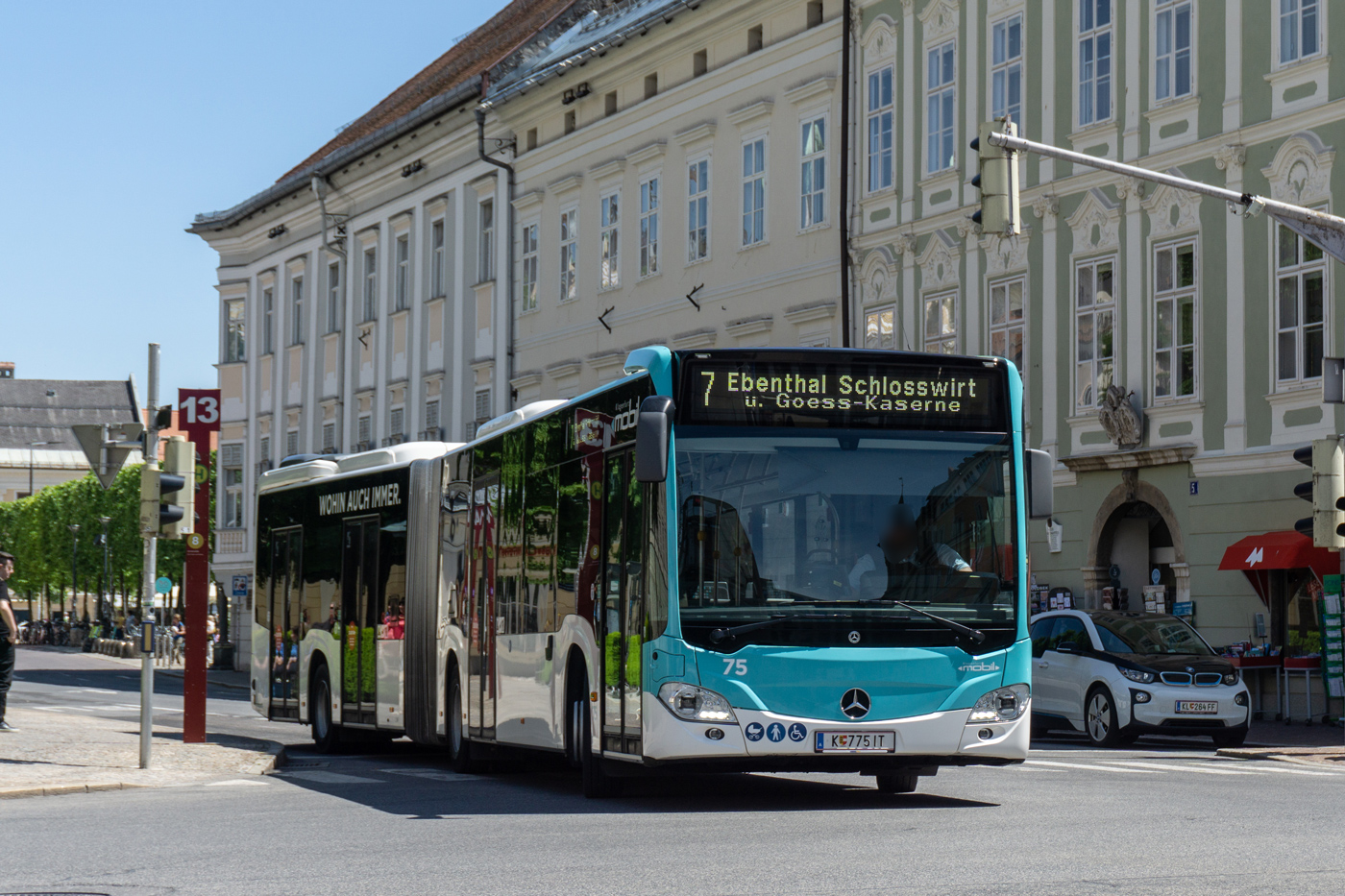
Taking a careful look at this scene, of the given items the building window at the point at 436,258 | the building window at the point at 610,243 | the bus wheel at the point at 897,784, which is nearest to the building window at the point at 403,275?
the building window at the point at 436,258

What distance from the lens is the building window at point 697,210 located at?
4234cm

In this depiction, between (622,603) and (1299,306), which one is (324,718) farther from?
(1299,306)

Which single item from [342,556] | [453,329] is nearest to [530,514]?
[342,556]

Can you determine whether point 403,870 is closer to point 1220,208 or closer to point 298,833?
point 298,833

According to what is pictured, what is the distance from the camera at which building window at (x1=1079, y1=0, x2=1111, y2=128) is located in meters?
32.5

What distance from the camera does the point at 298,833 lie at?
41.8 feet

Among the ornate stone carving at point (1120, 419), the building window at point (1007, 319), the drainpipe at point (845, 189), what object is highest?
the drainpipe at point (845, 189)

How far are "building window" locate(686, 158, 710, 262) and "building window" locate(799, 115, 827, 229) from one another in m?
3.12

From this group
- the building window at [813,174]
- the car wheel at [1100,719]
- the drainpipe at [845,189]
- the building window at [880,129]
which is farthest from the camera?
the building window at [813,174]

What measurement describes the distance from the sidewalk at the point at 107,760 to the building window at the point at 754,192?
1794 centimetres

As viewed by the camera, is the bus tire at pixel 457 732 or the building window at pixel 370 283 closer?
the bus tire at pixel 457 732

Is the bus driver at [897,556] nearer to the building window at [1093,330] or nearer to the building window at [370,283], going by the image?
the building window at [1093,330]

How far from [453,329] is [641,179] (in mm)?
9389

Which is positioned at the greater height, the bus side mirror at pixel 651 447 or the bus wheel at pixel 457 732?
the bus side mirror at pixel 651 447
